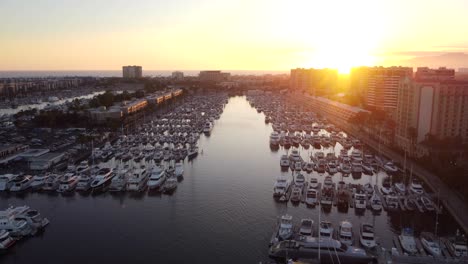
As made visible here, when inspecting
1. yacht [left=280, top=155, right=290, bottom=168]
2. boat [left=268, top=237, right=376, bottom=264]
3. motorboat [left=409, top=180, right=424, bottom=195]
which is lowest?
boat [left=268, top=237, right=376, bottom=264]

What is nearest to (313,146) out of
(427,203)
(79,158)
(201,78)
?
(427,203)

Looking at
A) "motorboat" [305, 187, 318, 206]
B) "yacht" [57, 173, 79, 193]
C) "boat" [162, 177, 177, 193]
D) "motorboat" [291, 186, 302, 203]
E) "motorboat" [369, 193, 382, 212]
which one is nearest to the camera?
"motorboat" [369, 193, 382, 212]

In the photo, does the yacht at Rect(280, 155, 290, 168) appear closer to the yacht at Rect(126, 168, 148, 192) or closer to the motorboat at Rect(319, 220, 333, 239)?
the yacht at Rect(126, 168, 148, 192)

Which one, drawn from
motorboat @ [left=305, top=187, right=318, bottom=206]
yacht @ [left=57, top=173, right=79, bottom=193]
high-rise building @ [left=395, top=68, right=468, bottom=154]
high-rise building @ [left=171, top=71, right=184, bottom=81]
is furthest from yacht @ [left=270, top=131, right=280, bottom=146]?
high-rise building @ [left=171, top=71, right=184, bottom=81]

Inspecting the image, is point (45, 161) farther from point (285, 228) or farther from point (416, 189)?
point (416, 189)

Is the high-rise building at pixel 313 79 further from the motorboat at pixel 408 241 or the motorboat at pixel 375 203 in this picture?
the motorboat at pixel 408 241

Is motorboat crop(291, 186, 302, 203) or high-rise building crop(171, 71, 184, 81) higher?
high-rise building crop(171, 71, 184, 81)

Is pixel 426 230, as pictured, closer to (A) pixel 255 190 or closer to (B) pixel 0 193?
(A) pixel 255 190

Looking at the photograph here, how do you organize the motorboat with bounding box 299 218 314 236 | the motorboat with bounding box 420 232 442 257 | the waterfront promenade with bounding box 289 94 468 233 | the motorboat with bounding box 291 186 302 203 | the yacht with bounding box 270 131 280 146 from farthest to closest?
the yacht with bounding box 270 131 280 146 < the motorboat with bounding box 291 186 302 203 < the waterfront promenade with bounding box 289 94 468 233 < the motorboat with bounding box 299 218 314 236 < the motorboat with bounding box 420 232 442 257

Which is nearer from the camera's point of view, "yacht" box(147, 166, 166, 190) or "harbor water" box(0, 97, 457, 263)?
"harbor water" box(0, 97, 457, 263)
